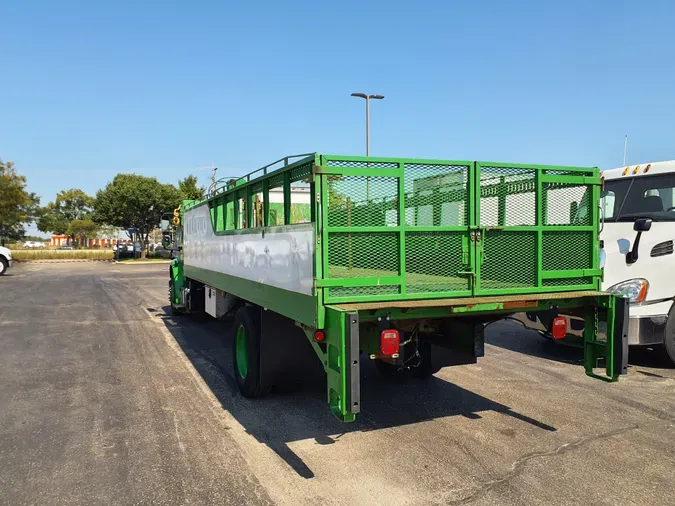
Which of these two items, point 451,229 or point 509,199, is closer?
point 451,229

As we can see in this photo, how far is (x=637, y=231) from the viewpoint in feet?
22.2

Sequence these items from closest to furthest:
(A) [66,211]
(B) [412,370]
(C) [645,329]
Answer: (B) [412,370] < (C) [645,329] < (A) [66,211]

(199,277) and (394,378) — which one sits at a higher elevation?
(199,277)

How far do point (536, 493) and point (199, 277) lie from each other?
21.6 ft

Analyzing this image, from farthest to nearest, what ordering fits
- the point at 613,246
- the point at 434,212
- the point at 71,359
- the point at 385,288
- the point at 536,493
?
the point at 71,359, the point at 613,246, the point at 434,212, the point at 385,288, the point at 536,493

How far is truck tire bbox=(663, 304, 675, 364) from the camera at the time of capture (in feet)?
22.0

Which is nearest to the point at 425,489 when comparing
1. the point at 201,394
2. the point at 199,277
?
the point at 201,394

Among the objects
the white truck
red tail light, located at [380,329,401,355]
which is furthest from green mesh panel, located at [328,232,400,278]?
the white truck

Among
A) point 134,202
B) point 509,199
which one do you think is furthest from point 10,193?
point 509,199

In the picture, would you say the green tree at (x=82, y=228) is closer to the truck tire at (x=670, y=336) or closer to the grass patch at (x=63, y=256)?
the grass patch at (x=63, y=256)

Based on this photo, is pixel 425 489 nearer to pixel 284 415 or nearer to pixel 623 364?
pixel 284 415

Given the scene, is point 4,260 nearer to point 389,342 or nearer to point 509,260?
point 389,342

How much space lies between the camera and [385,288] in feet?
13.5

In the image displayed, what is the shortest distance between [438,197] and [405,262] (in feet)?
2.34
